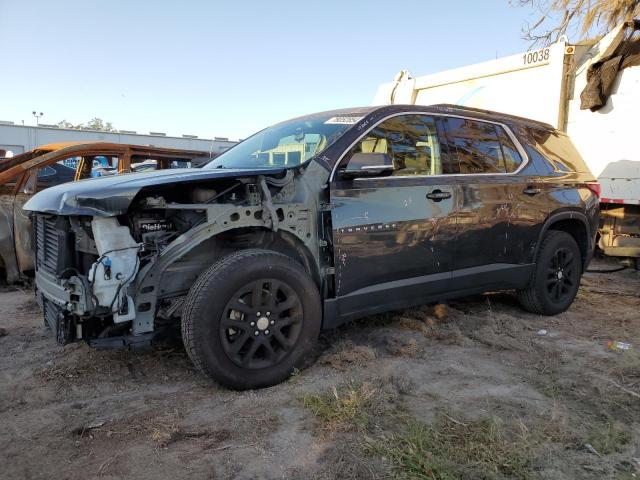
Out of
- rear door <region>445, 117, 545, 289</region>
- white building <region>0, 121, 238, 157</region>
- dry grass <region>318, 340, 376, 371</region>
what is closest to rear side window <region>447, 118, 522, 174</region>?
rear door <region>445, 117, 545, 289</region>

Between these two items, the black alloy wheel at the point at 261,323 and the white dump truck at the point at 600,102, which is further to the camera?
the white dump truck at the point at 600,102

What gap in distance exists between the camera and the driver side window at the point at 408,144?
400cm

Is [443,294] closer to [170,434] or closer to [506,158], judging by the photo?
[506,158]

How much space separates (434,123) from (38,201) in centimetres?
302

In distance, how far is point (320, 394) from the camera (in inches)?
126

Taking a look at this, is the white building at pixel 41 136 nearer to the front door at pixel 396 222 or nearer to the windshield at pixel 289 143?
the windshield at pixel 289 143

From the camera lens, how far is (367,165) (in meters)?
3.59

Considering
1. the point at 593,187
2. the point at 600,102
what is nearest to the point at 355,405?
the point at 593,187

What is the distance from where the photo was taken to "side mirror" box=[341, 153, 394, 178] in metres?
3.59

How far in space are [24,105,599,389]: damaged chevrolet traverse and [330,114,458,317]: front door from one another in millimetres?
11

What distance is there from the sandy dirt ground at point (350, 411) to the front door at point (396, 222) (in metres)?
0.47

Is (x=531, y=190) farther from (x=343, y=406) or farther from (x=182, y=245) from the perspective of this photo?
(x=182, y=245)

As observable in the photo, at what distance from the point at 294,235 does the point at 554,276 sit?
3.02 metres

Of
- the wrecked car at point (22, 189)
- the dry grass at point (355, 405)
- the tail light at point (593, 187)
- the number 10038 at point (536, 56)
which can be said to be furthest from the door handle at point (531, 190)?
the wrecked car at point (22, 189)
